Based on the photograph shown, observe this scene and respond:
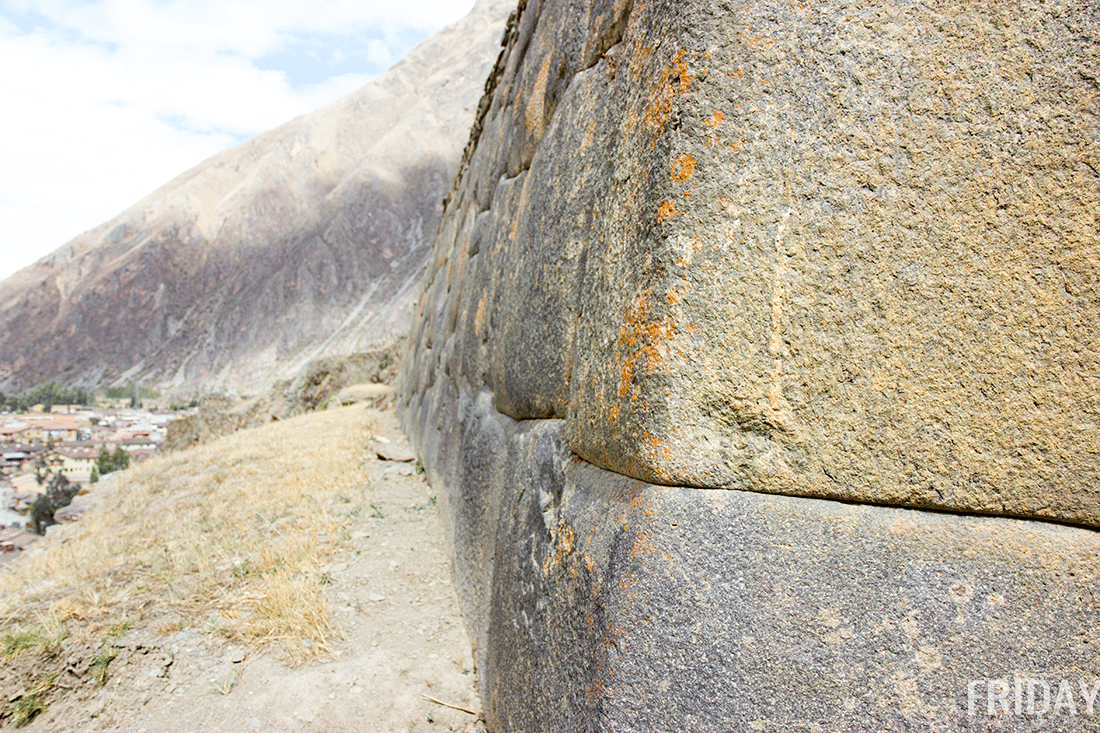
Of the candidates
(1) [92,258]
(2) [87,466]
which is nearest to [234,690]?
(2) [87,466]

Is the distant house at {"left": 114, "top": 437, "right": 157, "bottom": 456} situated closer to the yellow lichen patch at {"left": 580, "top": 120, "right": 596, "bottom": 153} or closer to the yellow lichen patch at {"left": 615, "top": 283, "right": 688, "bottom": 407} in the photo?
the yellow lichen patch at {"left": 580, "top": 120, "right": 596, "bottom": 153}

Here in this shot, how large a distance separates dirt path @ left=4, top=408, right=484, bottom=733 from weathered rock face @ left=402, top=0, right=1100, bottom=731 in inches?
39.6

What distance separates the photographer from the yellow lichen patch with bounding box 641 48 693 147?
3.55 feet

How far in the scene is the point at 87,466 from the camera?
3459 centimetres

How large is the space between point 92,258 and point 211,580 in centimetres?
6938

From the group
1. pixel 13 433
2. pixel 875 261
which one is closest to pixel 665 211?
pixel 875 261

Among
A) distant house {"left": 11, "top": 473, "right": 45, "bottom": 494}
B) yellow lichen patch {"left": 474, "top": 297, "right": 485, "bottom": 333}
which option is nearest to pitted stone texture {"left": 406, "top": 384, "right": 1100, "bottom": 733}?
yellow lichen patch {"left": 474, "top": 297, "right": 485, "bottom": 333}

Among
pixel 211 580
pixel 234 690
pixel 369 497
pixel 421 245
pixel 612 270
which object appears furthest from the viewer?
pixel 421 245

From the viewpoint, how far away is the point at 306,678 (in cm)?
194

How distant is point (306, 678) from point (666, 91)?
2.03 metres

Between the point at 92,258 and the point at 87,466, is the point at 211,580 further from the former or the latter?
the point at 92,258

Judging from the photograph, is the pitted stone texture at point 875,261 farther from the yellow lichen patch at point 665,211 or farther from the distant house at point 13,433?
the distant house at point 13,433

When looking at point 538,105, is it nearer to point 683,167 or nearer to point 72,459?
point 683,167

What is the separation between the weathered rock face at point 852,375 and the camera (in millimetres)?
967
